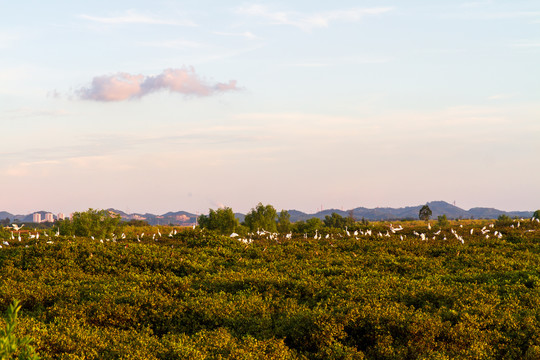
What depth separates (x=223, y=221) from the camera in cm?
5981

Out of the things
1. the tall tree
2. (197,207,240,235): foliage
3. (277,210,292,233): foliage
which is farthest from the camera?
(277,210,292,233): foliage

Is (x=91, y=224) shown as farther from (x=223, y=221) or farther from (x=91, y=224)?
(x=223, y=221)

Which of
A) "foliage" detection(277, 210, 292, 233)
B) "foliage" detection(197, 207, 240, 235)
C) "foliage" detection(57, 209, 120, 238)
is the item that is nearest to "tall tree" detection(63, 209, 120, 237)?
"foliage" detection(57, 209, 120, 238)

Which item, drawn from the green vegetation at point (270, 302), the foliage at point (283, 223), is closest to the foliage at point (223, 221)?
the foliage at point (283, 223)

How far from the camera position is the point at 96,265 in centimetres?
2478

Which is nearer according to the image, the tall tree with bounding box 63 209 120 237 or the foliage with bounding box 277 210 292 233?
the tall tree with bounding box 63 209 120 237

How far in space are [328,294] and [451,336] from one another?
547 cm

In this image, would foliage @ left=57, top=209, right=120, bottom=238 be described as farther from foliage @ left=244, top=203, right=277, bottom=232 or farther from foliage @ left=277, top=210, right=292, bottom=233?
foliage @ left=277, top=210, right=292, bottom=233

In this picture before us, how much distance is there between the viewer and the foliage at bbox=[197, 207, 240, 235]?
59.6 metres

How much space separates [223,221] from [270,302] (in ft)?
139

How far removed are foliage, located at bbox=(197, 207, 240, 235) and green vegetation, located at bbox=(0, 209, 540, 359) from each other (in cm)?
2944

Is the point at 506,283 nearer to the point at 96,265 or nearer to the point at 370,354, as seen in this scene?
the point at 370,354

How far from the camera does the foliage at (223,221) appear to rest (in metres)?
59.6

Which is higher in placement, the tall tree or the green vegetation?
the tall tree
